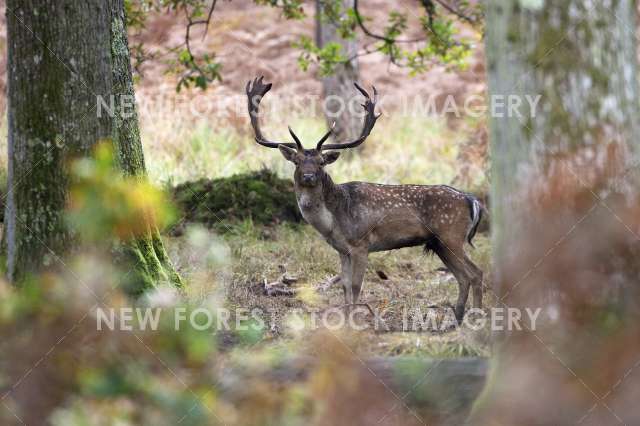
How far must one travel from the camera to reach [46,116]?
6535 millimetres

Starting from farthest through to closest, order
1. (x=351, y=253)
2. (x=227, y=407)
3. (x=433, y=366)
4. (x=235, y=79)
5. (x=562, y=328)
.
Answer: (x=235, y=79)
(x=351, y=253)
(x=433, y=366)
(x=562, y=328)
(x=227, y=407)

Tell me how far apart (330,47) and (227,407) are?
7424 millimetres

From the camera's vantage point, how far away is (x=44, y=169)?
6.51 meters

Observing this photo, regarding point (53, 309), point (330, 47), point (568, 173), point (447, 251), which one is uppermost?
point (330, 47)

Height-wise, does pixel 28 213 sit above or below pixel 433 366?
above

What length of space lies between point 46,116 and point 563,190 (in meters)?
3.56

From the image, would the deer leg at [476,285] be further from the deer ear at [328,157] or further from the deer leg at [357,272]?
the deer ear at [328,157]

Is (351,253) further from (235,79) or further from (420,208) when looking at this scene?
(235,79)

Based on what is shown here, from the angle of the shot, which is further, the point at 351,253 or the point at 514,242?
the point at 351,253

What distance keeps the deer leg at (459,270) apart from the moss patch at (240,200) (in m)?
3.09

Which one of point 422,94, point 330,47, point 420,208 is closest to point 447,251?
point 420,208

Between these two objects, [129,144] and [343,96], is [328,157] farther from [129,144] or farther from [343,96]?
[343,96]

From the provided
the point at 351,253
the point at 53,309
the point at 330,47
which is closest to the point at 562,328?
the point at 53,309

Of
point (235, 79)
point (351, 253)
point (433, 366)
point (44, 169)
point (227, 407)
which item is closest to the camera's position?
point (227, 407)
